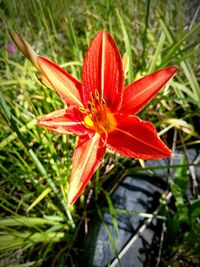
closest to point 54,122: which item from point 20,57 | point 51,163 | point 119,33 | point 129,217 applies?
point 51,163

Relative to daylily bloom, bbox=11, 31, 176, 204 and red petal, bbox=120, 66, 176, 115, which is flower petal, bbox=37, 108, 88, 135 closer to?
daylily bloom, bbox=11, 31, 176, 204

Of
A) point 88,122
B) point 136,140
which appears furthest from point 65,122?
point 136,140

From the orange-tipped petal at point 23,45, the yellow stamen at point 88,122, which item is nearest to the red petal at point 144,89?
the yellow stamen at point 88,122

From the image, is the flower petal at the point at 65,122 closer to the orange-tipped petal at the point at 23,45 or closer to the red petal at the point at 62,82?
the red petal at the point at 62,82

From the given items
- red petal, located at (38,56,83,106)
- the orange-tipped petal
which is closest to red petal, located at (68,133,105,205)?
red petal, located at (38,56,83,106)

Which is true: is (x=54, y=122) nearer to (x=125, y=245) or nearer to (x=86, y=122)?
(x=86, y=122)

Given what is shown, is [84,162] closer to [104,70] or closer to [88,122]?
[88,122]

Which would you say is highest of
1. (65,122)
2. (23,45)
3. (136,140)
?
(23,45)
